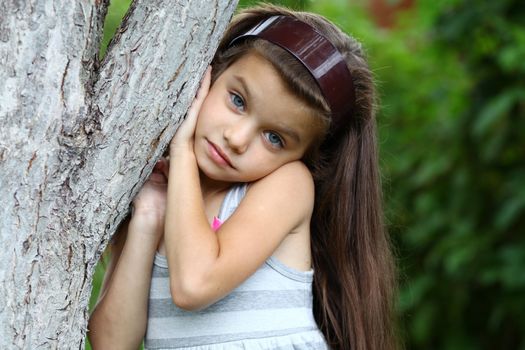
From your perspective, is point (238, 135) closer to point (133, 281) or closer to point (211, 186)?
point (211, 186)

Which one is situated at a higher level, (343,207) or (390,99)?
(343,207)

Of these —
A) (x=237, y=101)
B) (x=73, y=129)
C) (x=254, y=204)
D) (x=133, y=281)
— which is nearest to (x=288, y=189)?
(x=254, y=204)

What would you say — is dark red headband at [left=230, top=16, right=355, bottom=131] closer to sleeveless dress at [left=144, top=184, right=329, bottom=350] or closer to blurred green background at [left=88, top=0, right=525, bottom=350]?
sleeveless dress at [left=144, top=184, right=329, bottom=350]

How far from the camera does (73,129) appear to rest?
4.62 feet

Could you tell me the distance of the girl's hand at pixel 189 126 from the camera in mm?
1706

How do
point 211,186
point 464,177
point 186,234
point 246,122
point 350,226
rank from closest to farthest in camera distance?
point 186,234 → point 246,122 → point 211,186 → point 350,226 → point 464,177

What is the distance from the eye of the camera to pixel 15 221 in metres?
1.36

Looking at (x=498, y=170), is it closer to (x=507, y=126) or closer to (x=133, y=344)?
(x=507, y=126)

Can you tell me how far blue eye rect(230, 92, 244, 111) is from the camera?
177cm

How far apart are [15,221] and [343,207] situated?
2.90 feet

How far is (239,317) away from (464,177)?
3297 millimetres

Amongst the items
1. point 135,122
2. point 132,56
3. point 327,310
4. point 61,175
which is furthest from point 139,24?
point 327,310

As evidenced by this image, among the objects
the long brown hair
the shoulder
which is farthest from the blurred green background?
the shoulder

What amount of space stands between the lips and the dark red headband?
0.25 metres
